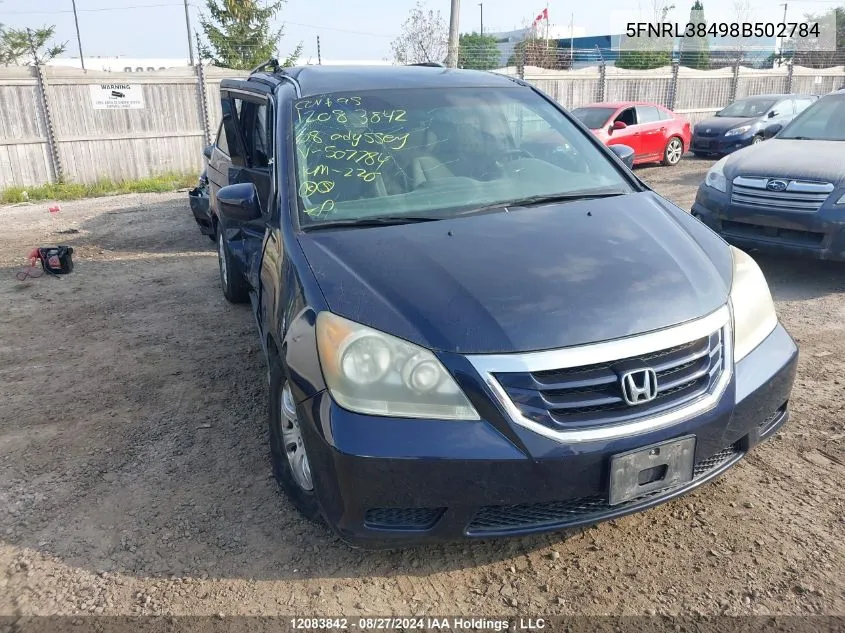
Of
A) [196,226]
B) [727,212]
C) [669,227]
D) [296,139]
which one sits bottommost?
[196,226]

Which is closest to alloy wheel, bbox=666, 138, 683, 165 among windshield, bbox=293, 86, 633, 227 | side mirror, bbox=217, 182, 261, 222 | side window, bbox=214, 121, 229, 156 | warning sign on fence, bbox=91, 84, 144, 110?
warning sign on fence, bbox=91, 84, 144, 110

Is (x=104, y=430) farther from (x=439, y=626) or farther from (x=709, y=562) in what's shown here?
(x=709, y=562)

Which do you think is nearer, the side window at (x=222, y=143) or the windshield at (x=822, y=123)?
the side window at (x=222, y=143)

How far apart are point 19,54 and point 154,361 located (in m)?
37.8

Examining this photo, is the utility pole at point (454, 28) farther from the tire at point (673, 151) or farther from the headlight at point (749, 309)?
the headlight at point (749, 309)

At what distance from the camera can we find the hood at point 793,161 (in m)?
5.77

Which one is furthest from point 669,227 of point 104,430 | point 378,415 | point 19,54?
point 19,54

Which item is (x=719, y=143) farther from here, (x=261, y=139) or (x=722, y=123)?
(x=261, y=139)

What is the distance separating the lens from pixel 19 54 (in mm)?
34969

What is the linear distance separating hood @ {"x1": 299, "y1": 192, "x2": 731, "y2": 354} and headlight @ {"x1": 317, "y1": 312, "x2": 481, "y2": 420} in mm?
56

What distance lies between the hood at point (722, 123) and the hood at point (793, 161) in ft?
31.1

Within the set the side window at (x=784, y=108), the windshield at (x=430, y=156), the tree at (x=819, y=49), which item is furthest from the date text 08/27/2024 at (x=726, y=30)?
the windshield at (x=430, y=156)

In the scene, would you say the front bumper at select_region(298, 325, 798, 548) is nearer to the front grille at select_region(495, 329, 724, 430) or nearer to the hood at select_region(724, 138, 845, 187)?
the front grille at select_region(495, 329, 724, 430)

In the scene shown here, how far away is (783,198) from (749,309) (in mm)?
3663
